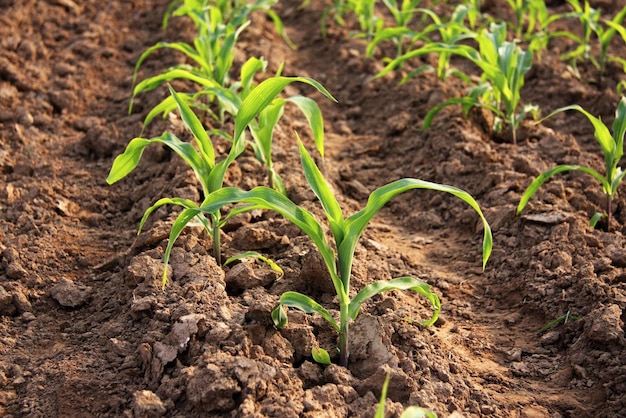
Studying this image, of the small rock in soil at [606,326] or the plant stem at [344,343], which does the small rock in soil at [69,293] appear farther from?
the small rock in soil at [606,326]

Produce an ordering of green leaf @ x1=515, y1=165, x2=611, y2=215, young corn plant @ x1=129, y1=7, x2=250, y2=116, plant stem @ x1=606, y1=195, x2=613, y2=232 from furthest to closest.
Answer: young corn plant @ x1=129, y1=7, x2=250, y2=116
plant stem @ x1=606, y1=195, x2=613, y2=232
green leaf @ x1=515, y1=165, x2=611, y2=215

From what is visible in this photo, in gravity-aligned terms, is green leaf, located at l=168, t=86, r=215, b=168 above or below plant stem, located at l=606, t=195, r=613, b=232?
above

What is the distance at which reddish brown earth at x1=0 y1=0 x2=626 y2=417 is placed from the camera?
211cm

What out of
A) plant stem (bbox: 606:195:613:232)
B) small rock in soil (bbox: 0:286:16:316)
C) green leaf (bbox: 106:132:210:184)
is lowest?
plant stem (bbox: 606:195:613:232)

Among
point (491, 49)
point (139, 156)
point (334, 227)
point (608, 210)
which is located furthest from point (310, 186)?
point (491, 49)

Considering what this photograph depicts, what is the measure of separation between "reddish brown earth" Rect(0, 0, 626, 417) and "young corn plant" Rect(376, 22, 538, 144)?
115mm

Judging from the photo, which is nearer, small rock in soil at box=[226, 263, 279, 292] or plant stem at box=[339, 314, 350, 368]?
plant stem at box=[339, 314, 350, 368]

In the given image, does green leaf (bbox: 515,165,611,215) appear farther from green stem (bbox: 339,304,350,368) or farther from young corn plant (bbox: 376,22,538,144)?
green stem (bbox: 339,304,350,368)

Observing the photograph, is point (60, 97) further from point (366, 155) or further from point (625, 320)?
point (625, 320)

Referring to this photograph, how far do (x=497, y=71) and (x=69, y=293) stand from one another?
2.05 m

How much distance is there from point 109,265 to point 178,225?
1.91 feet

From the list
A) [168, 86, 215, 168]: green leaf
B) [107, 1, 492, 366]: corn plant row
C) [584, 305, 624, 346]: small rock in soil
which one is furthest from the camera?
[168, 86, 215, 168]: green leaf

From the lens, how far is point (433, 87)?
13.4 feet

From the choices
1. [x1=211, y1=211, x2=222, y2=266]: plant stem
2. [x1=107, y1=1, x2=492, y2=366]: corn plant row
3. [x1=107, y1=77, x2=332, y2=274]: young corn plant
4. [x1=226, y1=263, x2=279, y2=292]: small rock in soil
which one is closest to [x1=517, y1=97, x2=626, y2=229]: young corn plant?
[x1=107, y1=1, x2=492, y2=366]: corn plant row
